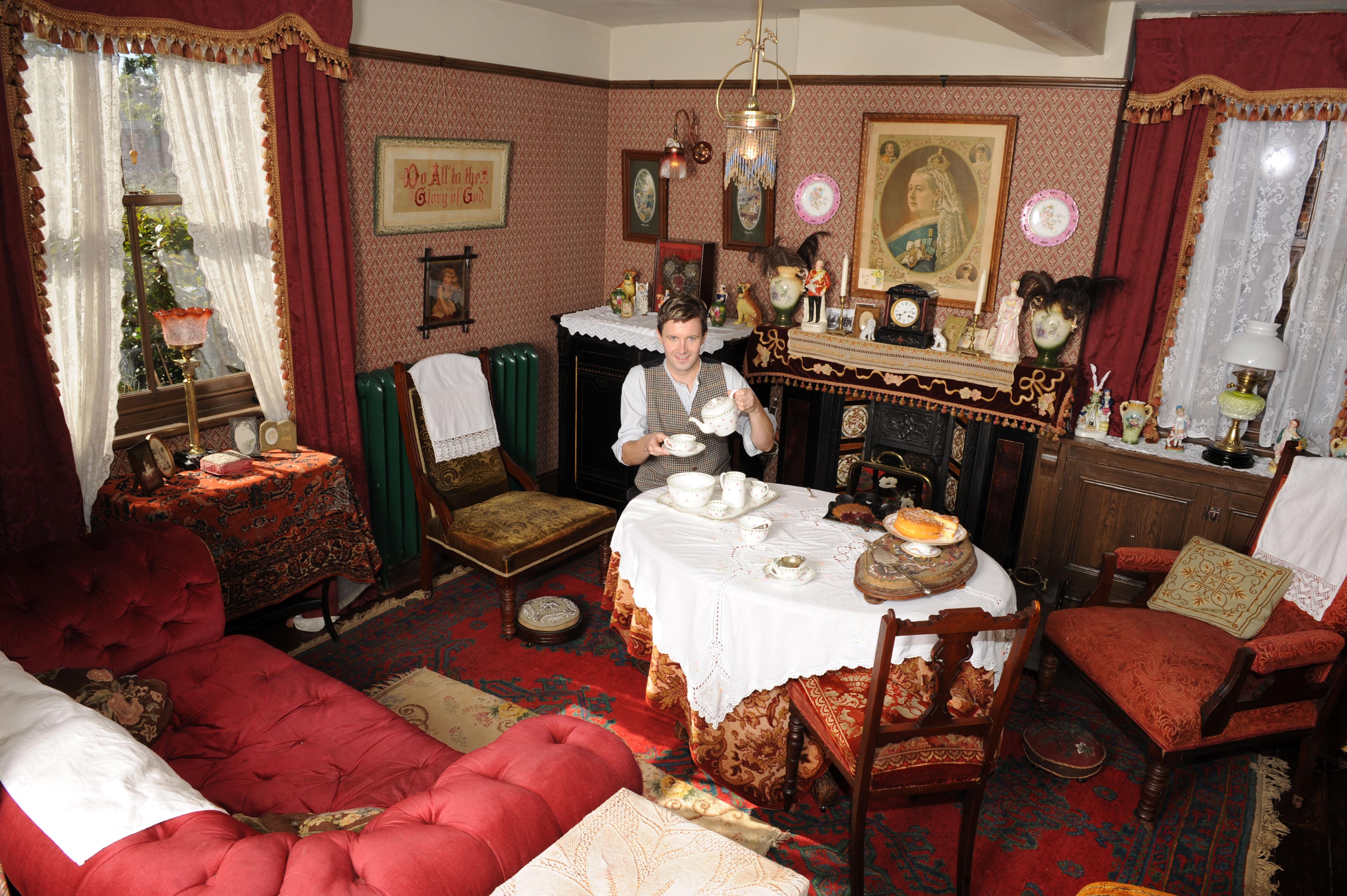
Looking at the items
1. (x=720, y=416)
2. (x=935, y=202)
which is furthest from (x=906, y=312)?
(x=720, y=416)

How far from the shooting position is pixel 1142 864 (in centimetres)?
303

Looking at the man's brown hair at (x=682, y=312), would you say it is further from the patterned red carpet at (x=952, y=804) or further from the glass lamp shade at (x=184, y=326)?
the glass lamp shade at (x=184, y=326)

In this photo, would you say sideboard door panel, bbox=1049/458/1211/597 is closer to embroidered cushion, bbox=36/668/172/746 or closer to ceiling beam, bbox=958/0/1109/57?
ceiling beam, bbox=958/0/1109/57

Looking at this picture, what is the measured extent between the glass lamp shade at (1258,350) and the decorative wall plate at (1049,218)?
1021mm

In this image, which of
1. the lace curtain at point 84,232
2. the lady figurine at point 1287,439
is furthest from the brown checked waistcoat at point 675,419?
the lady figurine at point 1287,439

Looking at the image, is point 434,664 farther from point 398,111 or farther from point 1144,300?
point 1144,300

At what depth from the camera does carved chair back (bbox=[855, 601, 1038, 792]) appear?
246 centimetres

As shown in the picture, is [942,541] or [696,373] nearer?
[942,541]

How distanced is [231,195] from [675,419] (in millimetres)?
2276

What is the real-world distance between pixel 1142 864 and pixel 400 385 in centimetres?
388

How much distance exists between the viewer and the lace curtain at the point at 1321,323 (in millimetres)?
4223

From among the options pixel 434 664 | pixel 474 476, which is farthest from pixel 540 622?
pixel 474 476

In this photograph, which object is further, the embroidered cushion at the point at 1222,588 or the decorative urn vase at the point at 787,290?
the decorative urn vase at the point at 787,290

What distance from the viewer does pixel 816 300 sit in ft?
17.9
